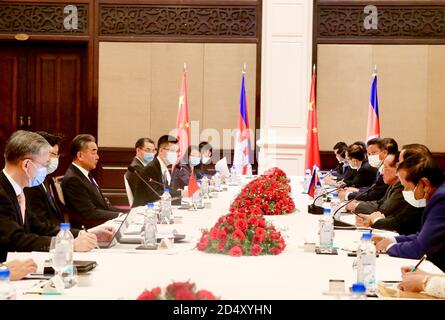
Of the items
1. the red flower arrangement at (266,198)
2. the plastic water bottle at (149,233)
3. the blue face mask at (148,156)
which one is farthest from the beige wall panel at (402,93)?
the plastic water bottle at (149,233)

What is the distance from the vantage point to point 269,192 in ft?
16.8

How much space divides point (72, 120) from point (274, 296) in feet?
27.7

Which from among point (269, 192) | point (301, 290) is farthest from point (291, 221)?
point (301, 290)

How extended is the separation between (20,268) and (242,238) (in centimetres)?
101

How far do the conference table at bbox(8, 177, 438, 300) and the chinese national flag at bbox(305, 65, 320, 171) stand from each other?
5460 mm

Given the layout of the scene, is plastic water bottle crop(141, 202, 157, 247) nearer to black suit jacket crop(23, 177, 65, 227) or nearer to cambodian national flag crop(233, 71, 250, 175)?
black suit jacket crop(23, 177, 65, 227)

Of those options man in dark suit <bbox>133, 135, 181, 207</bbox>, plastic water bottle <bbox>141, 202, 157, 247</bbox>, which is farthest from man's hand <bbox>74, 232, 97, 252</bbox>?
man in dark suit <bbox>133, 135, 181, 207</bbox>

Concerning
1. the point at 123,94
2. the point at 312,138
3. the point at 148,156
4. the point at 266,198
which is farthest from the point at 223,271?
the point at 123,94

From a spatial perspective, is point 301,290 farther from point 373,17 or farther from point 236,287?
point 373,17

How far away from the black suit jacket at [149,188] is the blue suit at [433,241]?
10.1ft

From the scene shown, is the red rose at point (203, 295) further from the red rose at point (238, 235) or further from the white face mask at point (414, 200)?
the white face mask at point (414, 200)

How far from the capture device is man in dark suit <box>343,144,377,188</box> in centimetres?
782

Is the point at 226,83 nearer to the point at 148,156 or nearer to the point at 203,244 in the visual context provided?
the point at 148,156

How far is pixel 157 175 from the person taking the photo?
257 inches
